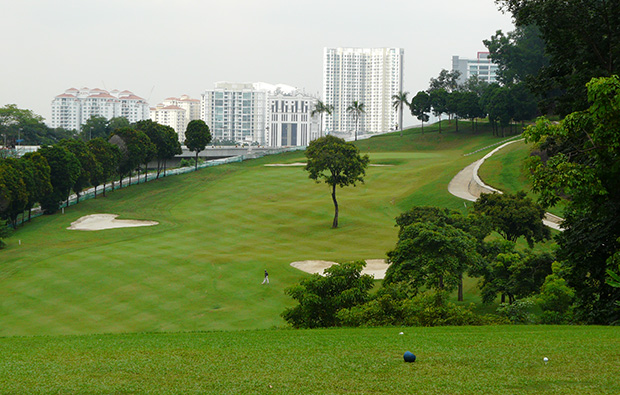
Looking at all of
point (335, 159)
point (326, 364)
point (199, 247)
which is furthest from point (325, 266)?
point (326, 364)

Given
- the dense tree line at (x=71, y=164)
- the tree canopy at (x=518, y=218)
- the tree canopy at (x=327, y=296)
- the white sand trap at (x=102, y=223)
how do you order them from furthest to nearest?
the white sand trap at (x=102, y=223), the dense tree line at (x=71, y=164), the tree canopy at (x=518, y=218), the tree canopy at (x=327, y=296)

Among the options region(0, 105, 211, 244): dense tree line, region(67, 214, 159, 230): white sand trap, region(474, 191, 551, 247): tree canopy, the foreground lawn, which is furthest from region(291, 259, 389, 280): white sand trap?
region(0, 105, 211, 244): dense tree line

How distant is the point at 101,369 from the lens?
11.9 metres

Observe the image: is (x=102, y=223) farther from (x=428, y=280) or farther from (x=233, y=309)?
(x=428, y=280)

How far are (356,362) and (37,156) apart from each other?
66.0 m

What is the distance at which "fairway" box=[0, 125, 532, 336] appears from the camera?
1331 inches

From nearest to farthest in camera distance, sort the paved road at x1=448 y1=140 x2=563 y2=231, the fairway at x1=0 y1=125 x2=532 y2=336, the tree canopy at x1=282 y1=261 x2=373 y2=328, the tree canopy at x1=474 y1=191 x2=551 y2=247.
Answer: the tree canopy at x1=282 y1=261 x2=373 y2=328
the fairway at x1=0 y1=125 x2=532 y2=336
the tree canopy at x1=474 y1=191 x2=551 y2=247
the paved road at x1=448 y1=140 x2=563 y2=231

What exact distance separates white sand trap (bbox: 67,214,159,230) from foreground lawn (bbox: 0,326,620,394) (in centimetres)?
4961

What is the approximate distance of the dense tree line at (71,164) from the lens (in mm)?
A: 61312

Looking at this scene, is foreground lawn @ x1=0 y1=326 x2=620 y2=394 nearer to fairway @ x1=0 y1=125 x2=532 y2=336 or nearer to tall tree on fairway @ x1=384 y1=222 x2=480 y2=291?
tall tree on fairway @ x1=384 y1=222 x2=480 y2=291

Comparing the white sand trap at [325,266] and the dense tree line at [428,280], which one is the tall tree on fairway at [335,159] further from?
the dense tree line at [428,280]

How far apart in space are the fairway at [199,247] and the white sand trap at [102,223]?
1.19 meters

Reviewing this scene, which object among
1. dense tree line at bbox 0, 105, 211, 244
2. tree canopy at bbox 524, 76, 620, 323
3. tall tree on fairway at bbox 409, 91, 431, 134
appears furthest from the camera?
tall tree on fairway at bbox 409, 91, 431, 134

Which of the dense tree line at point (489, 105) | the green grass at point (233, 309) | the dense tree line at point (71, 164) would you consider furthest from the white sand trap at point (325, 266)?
the dense tree line at point (489, 105)
